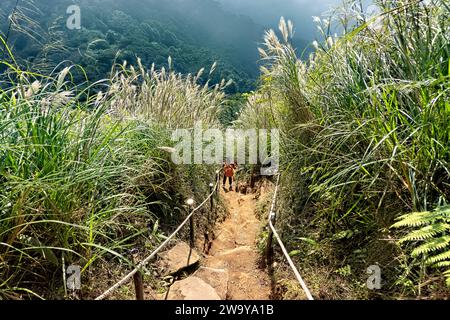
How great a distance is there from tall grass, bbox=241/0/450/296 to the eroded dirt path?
0.71 m

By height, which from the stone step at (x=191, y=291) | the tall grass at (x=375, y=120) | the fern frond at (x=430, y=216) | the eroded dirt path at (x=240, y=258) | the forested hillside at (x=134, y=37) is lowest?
the eroded dirt path at (x=240, y=258)

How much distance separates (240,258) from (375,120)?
2284 millimetres

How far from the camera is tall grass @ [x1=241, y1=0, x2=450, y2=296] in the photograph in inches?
65.7

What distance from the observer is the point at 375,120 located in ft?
6.28

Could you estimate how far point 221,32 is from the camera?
7700 centimetres

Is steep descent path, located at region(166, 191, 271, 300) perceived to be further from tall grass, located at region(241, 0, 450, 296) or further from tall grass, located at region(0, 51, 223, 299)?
tall grass, located at region(241, 0, 450, 296)

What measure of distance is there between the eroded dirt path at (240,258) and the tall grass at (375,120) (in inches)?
27.8

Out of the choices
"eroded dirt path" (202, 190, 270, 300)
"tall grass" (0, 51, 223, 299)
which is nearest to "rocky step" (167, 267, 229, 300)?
"eroded dirt path" (202, 190, 270, 300)

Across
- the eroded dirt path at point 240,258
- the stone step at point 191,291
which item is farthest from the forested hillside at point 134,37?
the eroded dirt path at point 240,258

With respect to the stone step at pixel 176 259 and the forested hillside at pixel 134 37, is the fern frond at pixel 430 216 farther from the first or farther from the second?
the forested hillside at pixel 134 37

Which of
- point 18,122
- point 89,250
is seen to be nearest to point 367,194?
point 89,250

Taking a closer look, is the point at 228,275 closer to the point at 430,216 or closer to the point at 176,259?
the point at 176,259

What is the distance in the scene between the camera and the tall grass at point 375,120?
1.67m

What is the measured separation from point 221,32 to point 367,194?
82.6 meters
